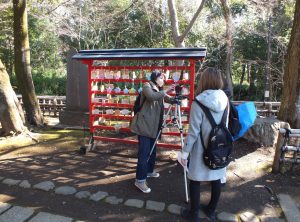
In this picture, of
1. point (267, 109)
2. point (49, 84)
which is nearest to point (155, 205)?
point (267, 109)

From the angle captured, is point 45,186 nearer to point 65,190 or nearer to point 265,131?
point 65,190

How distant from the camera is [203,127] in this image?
306 cm

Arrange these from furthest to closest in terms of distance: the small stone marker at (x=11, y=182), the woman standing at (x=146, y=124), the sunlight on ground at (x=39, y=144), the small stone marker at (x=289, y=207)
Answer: the sunlight on ground at (x=39, y=144) < the small stone marker at (x=11, y=182) < the woman standing at (x=146, y=124) < the small stone marker at (x=289, y=207)

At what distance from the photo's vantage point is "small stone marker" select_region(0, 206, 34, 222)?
3381 millimetres

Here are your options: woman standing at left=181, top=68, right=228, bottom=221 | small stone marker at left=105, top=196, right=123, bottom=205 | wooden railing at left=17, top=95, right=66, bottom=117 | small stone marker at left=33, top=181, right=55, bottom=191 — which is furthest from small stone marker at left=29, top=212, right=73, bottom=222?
wooden railing at left=17, top=95, right=66, bottom=117

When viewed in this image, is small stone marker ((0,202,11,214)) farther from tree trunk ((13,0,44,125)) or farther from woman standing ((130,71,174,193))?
tree trunk ((13,0,44,125))

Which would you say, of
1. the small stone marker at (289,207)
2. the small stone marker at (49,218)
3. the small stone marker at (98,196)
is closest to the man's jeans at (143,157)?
the small stone marker at (98,196)

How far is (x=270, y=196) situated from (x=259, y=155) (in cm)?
136

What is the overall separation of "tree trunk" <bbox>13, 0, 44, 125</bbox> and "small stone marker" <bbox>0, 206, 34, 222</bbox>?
432 centimetres

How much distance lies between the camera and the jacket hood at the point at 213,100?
302cm

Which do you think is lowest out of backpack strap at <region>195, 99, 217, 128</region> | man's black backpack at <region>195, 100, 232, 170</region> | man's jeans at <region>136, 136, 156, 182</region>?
man's jeans at <region>136, 136, 156, 182</region>

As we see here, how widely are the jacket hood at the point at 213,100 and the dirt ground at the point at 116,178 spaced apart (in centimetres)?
137

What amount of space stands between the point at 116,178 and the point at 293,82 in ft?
12.7

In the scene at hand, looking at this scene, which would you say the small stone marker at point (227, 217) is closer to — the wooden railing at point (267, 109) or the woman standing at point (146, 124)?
the woman standing at point (146, 124)
